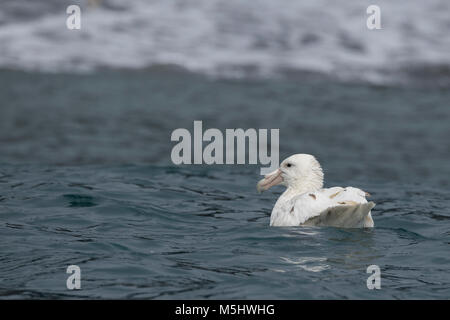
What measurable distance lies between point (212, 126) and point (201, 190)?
5750 mm

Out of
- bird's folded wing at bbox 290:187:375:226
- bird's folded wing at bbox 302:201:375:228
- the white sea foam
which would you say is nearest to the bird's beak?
bird's folded wing at bbox 290:187:375:226

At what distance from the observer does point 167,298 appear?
743 cm

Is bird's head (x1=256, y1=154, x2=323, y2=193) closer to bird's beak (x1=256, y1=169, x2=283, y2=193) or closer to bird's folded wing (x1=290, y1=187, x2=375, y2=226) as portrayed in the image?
bird's beak (x1=256, y1=169, x2=283, y2=193)

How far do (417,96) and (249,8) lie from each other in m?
6.16

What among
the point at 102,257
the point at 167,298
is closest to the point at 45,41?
the point at 102,257

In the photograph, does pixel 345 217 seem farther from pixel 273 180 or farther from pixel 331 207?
Result: pixel 273 180

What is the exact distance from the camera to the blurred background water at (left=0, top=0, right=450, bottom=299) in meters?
8.33

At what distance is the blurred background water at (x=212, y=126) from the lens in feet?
27.3

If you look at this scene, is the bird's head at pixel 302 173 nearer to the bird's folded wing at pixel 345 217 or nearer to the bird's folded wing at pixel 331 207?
the bird's folded wing at pixel 331 207

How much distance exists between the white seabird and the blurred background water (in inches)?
5.9

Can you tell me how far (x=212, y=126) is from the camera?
1820cm

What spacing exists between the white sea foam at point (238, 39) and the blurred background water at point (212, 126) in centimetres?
5

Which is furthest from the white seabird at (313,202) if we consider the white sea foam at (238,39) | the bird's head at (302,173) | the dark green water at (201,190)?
the white sea foam at (238,39)

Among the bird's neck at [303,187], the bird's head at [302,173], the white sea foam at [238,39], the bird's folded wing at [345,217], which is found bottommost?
the bird's folded wing at [345,217]
